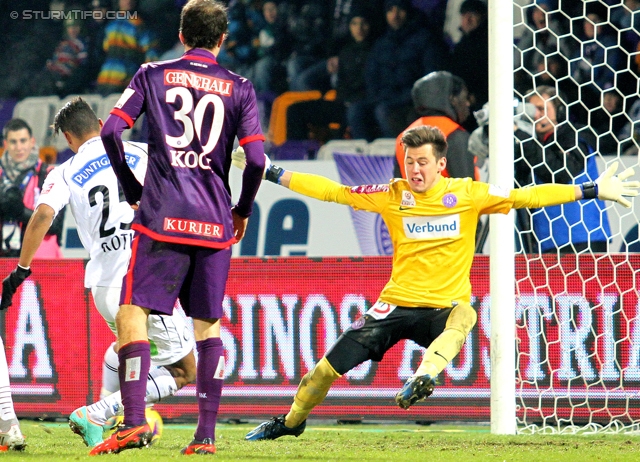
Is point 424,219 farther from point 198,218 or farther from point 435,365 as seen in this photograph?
point 198,218

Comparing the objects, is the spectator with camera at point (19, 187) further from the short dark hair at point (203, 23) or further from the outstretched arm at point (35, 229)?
the short dark hair at point (203, 23)

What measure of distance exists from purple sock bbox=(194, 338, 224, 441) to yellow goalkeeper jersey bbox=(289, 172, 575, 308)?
124 cm

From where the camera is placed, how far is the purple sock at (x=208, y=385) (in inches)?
160

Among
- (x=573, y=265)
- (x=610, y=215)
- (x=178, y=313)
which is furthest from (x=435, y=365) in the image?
(x=610, y=215)

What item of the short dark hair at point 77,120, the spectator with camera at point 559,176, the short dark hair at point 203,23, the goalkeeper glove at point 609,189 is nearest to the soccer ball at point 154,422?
the short dark hair at point 77,120

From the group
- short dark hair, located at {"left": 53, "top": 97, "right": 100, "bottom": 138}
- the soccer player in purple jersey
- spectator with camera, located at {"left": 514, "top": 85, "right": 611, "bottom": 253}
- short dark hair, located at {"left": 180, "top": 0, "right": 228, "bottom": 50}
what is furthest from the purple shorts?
spectator with camera, located at {"left": 514, "top": 85, "right": 611, "bottom": 253}

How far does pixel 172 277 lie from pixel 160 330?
141cm

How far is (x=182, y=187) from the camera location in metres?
3.91

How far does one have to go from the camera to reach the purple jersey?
12.8 feet

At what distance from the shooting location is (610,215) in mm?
8984

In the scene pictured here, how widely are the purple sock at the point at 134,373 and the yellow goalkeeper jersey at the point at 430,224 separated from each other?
Result: 1.48 metres

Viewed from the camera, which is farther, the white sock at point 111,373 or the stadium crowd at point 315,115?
the white sock at point 111,373

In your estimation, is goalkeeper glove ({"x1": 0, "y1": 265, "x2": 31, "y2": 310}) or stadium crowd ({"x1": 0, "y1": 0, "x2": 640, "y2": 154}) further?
stadium crowd ({"x1": 0, "y1": 0, "x2": 640, "y2": 154})

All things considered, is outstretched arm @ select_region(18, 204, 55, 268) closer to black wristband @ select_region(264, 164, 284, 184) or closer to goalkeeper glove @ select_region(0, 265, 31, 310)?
goalkeeper glove @ select_region(0, 265, 31, 310)
